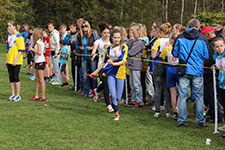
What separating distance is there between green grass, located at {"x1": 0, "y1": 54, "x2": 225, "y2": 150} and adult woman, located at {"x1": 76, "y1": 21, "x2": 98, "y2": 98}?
4.75ft

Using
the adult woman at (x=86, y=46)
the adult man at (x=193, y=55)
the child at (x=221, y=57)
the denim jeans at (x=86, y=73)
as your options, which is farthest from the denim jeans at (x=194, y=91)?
the denim jeans at (x=86, y=73)

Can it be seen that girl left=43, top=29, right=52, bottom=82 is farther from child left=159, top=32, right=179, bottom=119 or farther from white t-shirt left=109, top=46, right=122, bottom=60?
child left=159, top=32, right=179, bottom=119

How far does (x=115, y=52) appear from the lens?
8.73 m

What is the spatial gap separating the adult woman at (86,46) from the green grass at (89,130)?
A: 4.75 feet

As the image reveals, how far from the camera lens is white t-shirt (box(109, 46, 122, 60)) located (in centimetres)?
873

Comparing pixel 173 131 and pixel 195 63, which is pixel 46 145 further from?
pixel 195 63

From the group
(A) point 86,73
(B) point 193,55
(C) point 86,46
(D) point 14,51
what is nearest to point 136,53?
(C) point 86,46

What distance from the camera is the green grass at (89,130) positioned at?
656 cm

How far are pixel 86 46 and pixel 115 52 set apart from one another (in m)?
3.14

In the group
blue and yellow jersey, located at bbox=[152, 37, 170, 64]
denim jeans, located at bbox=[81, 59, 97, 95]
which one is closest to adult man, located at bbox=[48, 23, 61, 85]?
denim jeans, located at bbox=[81, 59, 97, 95]

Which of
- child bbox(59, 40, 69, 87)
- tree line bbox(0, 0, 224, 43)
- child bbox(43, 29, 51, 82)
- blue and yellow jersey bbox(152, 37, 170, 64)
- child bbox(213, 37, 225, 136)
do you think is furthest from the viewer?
tree line bbox(0, 0, 224, 43)

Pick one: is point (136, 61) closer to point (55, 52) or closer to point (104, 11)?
point (55, 52)

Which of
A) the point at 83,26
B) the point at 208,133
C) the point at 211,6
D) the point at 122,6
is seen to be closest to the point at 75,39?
the point at 83,26

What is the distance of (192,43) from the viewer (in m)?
7.66
